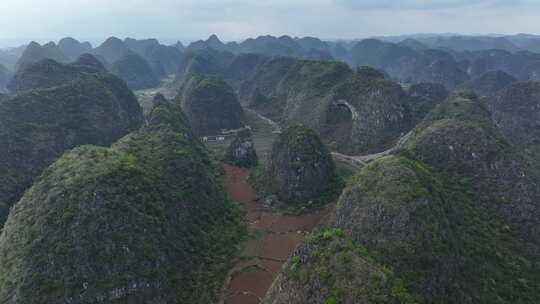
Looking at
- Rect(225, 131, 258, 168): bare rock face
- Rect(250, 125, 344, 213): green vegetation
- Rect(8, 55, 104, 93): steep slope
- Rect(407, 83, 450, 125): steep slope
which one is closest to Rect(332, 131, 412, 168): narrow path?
Rect(250, 125, 344, 213): green vegetation

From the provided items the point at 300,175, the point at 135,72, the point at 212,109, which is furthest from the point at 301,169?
the point at 135,72

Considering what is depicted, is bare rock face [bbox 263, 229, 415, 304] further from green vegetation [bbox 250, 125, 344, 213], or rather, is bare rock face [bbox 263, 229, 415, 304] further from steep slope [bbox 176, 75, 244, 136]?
steep slope [bbox 176, 75, 244, 136]

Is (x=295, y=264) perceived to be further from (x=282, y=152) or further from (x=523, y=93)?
(x=523, y=93)

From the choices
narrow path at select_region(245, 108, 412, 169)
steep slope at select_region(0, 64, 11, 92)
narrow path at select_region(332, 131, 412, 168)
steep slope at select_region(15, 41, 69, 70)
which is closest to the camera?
narrow path at select_region(245, 108, 412, 169)

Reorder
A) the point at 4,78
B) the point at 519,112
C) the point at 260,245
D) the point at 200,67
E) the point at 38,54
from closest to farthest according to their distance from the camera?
the point at 260,245, the point at 519,112, the point at 4,78, the point at 200,67, the point at 38,54

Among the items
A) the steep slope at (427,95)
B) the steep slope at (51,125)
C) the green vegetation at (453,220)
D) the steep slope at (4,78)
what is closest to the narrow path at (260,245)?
the green vegetation at (453,220)

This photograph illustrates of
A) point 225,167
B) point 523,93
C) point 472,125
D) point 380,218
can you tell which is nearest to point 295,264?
point 380,218

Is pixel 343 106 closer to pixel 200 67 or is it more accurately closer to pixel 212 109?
pixel 212 109
